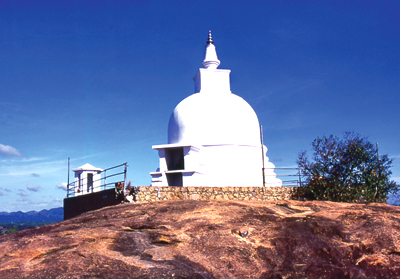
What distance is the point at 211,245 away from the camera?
313 inches

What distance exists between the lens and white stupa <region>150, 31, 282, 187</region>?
1923cm

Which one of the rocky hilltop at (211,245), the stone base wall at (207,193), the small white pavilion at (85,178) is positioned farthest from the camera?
the small white pavilion at (85,178)

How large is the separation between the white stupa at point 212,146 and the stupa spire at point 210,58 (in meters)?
2.48

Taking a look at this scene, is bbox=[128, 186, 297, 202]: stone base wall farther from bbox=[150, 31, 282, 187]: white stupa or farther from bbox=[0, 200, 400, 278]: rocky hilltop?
bbox=[0, 200, 400, 278]: rocky hilltop

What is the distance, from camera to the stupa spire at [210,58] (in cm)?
2356

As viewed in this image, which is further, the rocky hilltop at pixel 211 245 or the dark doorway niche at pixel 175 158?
the dark doorway niche at pixel 175 158

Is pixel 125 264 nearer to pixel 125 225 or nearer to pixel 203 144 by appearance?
pixel 125 225

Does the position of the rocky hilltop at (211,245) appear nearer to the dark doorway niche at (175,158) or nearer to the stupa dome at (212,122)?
the dark doorway niche at (175,158)

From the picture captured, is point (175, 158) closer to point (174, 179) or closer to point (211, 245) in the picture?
point (174, 179)

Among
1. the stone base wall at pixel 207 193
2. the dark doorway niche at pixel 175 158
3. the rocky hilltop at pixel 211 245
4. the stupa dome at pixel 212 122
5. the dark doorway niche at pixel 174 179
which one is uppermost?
the stupa dome at pixel 212 122

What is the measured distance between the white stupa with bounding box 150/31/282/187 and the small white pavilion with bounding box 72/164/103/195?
A: 4.80 metres

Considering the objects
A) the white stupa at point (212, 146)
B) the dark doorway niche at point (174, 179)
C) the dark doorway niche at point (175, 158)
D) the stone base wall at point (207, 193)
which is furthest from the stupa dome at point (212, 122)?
the stone base wall at point (207, 193)

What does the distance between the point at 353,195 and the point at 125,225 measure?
35.4ft

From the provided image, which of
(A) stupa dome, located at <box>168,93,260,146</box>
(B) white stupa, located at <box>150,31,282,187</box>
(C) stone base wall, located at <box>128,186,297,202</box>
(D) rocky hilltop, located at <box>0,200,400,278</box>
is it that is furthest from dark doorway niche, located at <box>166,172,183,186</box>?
(D) rocky hilltop, located at <box>0,200,400,278</box>
